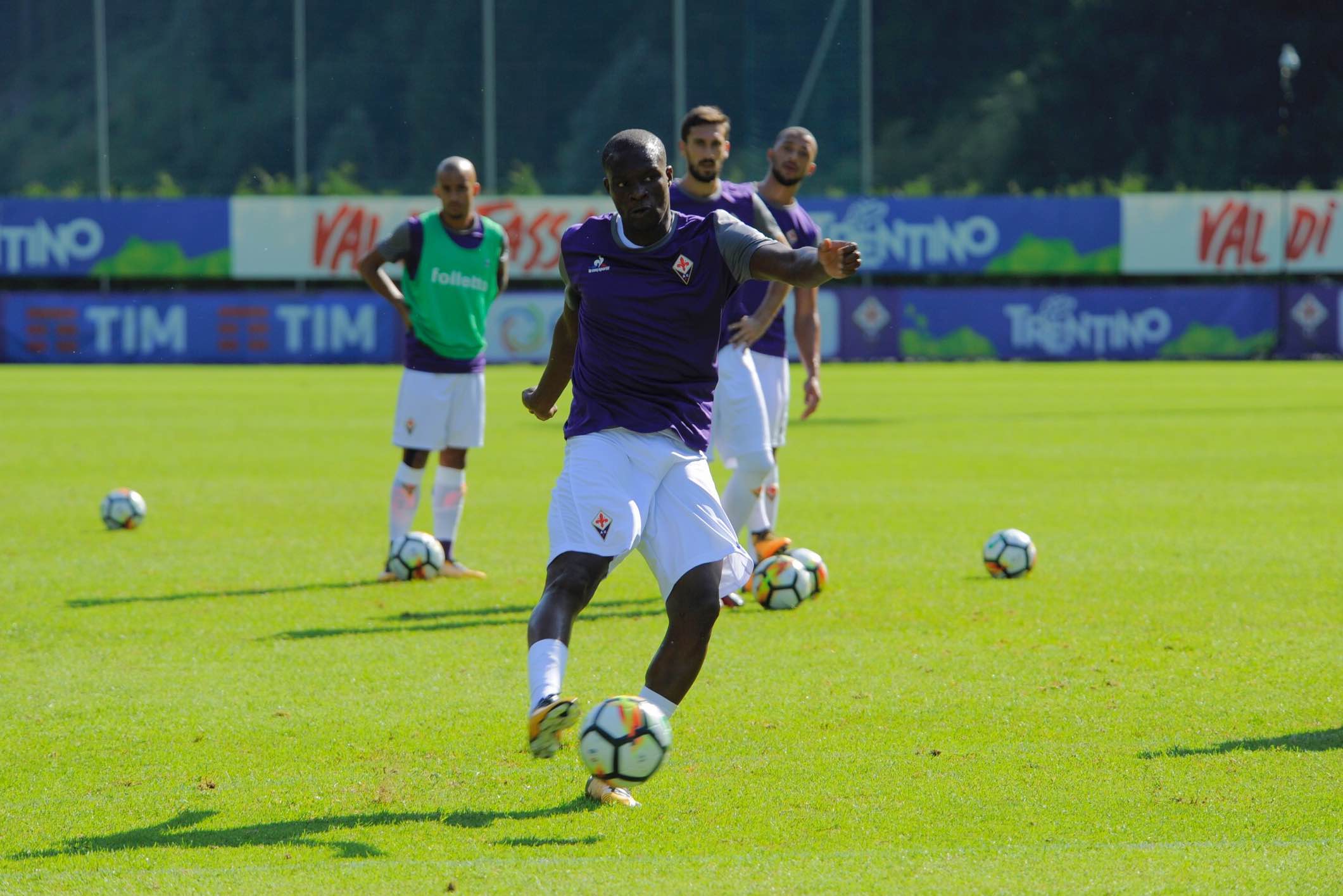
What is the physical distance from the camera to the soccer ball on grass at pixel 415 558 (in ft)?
31.4

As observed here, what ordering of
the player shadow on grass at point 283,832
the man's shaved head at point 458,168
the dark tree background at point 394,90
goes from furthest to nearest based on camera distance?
the dark tree background at point 394,90 < the man's shaved head at point 458,168 < the player shadow on grass at point 283,832

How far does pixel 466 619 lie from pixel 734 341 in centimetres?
202

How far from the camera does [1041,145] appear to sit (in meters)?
52.9

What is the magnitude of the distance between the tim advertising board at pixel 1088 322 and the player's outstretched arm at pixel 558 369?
110 ft

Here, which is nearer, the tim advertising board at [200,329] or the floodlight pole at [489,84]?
the tim advertising board at [200,329]

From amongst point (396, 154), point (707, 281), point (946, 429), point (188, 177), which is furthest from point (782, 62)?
point (707, 281)

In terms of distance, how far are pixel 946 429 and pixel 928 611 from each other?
12.5m

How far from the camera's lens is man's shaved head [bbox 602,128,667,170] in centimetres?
499

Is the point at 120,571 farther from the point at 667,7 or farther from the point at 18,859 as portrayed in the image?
the point at 667,7

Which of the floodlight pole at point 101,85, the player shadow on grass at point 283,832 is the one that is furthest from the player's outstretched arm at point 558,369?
the floodlight pole at point 101,85

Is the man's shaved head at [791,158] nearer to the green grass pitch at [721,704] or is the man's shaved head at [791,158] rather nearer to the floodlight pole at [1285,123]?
the green grass pitch at [721,704]

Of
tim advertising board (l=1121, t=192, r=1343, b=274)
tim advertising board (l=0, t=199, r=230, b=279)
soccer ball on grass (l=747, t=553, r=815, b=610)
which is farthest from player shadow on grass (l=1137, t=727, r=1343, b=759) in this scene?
tim advertising board (l=0, t=199, r=230, b=279)

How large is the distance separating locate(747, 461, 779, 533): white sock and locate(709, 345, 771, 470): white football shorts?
1.16ft

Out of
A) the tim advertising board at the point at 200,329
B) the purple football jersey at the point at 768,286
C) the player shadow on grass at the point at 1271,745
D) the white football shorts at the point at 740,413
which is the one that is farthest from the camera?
the tim advertising board at the point at 200,329
